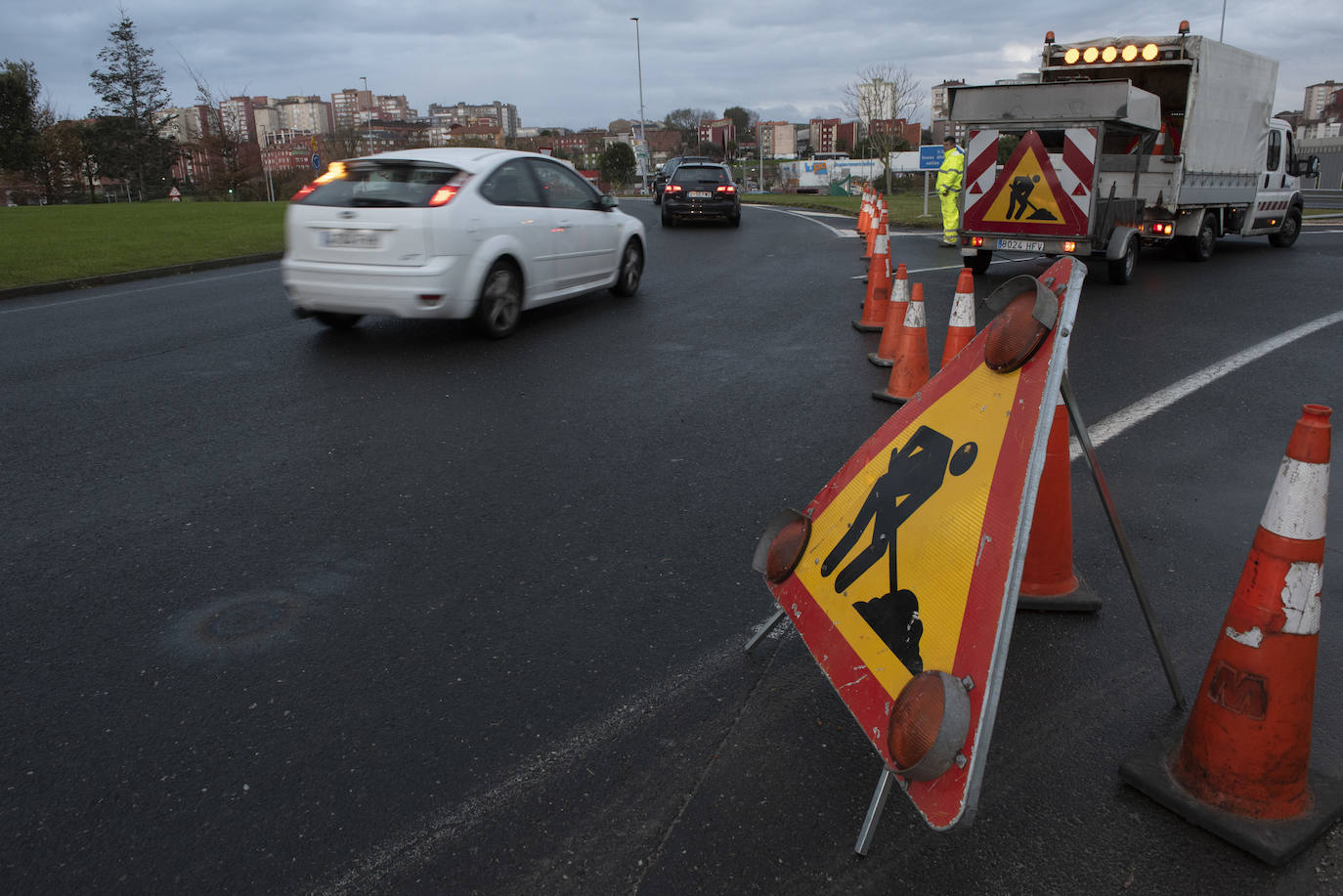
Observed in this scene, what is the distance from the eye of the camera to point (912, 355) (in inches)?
251

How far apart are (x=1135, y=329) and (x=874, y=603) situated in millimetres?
7661

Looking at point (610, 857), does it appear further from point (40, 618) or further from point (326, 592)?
point (40, 618)

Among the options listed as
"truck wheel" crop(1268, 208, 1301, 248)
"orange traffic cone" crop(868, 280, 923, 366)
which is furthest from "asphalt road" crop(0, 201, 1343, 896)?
"truck wheel" crop(1268, 208, 1301, 248)

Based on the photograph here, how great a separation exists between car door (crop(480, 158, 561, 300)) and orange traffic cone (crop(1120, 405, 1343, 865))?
22.8ft

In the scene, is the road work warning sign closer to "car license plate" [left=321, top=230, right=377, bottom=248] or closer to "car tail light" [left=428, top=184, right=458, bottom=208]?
"car tail light" [left=428, top=184, right=458, bottom=208]

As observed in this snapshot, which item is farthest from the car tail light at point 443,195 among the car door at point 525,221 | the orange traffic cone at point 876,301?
the orange traffic cone at point 876,301

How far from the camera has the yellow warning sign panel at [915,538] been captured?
7.75ft

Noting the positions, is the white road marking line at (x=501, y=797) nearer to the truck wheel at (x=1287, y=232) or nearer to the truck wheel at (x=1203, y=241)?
the truck wheel at (x=1203, y=241)

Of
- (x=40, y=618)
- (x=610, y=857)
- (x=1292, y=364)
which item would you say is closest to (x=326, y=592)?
(x=40, y=618)

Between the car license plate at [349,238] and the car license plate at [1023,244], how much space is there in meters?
7.86

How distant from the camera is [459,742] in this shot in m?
2.78

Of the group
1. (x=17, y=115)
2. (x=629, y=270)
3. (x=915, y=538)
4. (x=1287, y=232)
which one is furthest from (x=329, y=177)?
(x=17, y=115)

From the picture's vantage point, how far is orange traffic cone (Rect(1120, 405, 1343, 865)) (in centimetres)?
228

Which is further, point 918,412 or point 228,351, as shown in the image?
point 228,351
